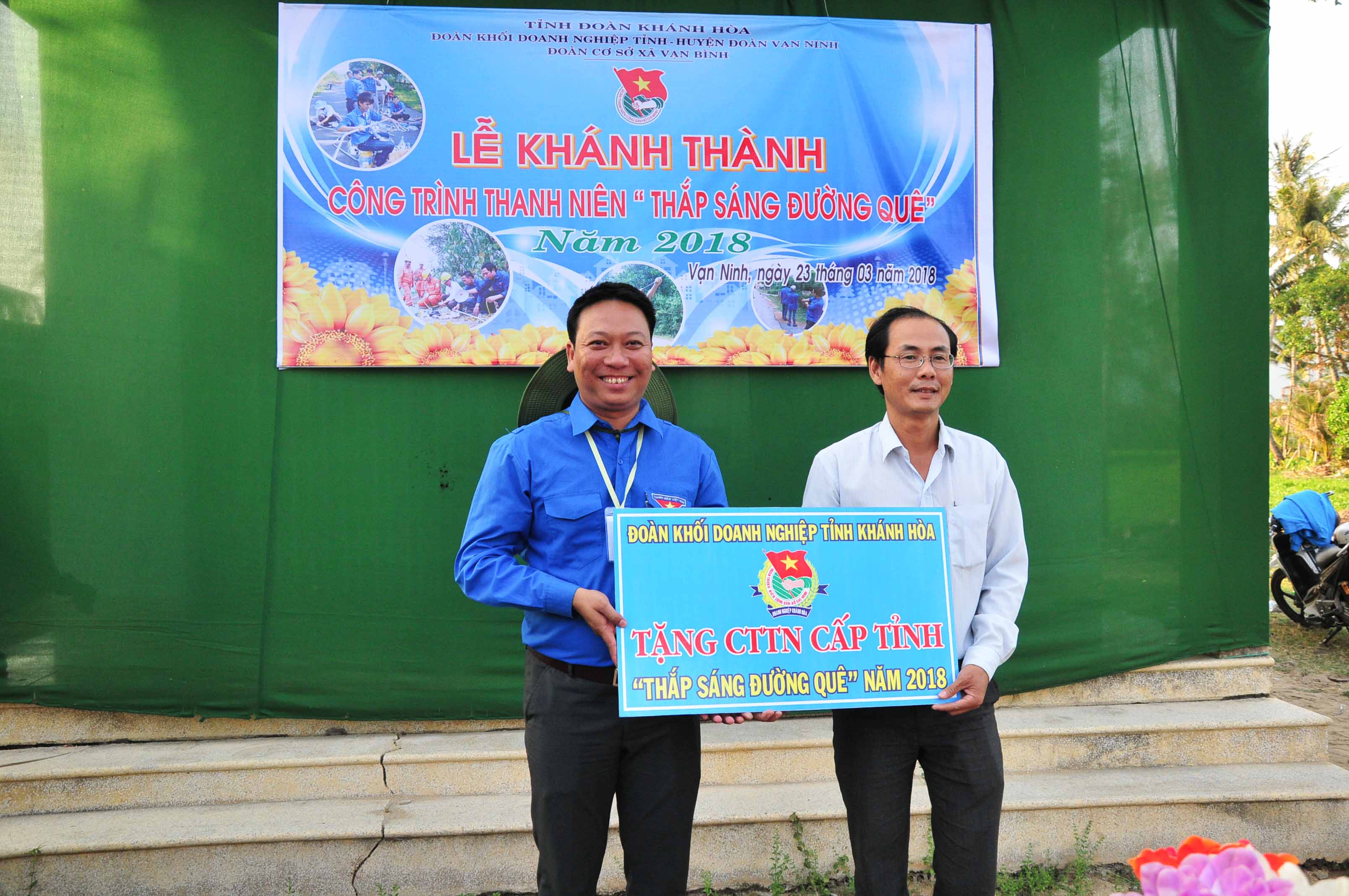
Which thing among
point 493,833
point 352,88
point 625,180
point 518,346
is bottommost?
point 493,833

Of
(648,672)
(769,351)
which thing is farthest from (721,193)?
(648,672)

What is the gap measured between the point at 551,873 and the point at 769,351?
2299mm

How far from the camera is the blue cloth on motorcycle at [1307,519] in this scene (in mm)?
6488

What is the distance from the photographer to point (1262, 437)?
3857 mm

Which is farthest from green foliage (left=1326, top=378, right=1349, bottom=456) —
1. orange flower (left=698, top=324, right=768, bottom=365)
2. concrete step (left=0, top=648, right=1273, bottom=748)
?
orange flower (left=698, top=324, right=768, bottom=365)

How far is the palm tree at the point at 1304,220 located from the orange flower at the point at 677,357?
1086 inches

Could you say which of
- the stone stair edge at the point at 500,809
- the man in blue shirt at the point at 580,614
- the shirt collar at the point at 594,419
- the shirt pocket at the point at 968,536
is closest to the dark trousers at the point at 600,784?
the man in blue shirt at the point at 580,614

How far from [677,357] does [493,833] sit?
6.54ft

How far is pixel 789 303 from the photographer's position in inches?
141

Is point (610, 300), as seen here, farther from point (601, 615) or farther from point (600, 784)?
point (600, 784)

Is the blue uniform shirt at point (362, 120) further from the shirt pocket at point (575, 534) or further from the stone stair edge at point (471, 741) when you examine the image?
the stone stair edge at point (471, 741)

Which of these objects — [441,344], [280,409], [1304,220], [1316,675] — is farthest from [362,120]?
[1304,220]

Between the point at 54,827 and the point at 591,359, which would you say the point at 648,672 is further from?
the point at 54,827

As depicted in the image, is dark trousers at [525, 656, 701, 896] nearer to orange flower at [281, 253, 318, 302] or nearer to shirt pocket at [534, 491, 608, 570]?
shirt pocket at [534, 491, 608, 570]
